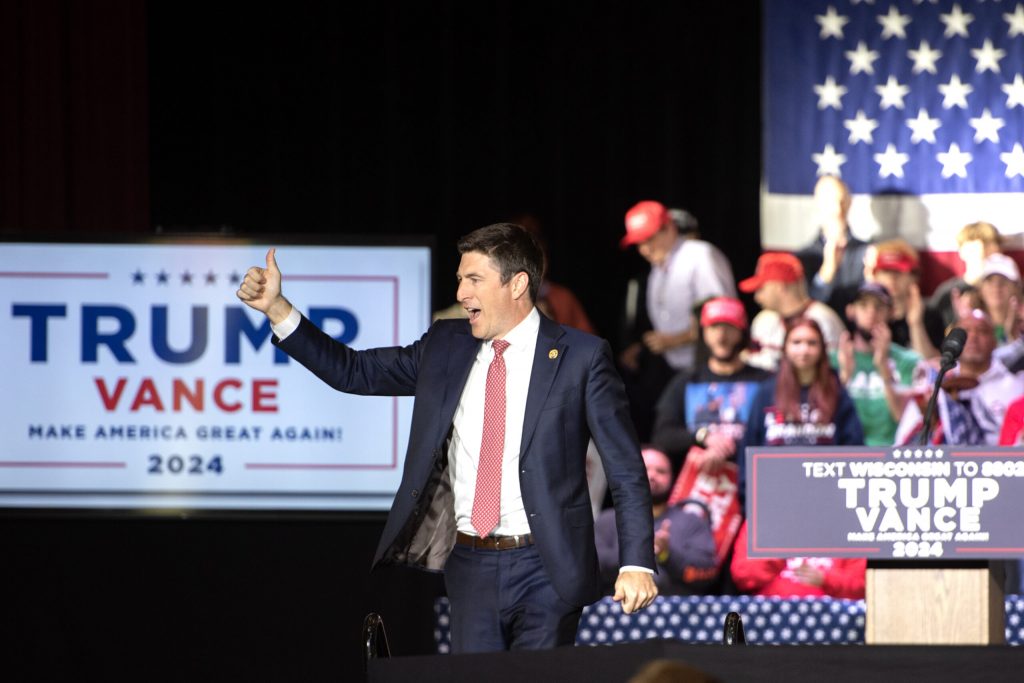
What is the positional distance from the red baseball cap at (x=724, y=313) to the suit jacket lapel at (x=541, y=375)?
3509 millimetres

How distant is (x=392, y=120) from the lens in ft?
22.5

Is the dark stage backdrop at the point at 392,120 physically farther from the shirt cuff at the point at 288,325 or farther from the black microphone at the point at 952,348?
the shirt cuff at the point at 288,325

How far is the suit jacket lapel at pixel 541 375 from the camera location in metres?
2.91

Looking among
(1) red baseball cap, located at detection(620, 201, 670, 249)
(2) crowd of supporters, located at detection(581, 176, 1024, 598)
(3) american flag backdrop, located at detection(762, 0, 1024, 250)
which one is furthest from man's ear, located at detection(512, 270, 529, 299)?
(3) american flag backdrop, located at detection(762, 0, 1024, 250)

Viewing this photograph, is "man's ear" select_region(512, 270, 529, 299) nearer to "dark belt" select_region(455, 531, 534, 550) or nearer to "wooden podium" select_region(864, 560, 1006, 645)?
"dark belt" select_region(455, 531, 534, 550)

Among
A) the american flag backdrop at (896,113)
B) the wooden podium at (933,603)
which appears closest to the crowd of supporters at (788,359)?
the american flag backdrop at (896,113)

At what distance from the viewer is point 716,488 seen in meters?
6.33

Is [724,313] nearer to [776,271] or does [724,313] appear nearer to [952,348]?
[776,271]

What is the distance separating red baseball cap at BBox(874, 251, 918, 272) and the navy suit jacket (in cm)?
373

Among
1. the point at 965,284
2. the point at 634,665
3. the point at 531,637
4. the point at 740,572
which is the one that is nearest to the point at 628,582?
the point at 531,637

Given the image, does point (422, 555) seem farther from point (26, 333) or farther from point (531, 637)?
point (26, 333)

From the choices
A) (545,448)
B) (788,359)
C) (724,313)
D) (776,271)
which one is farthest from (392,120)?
(545,448)

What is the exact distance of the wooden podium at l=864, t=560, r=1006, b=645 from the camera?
127 inches

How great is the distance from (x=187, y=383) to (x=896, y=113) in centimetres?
351
